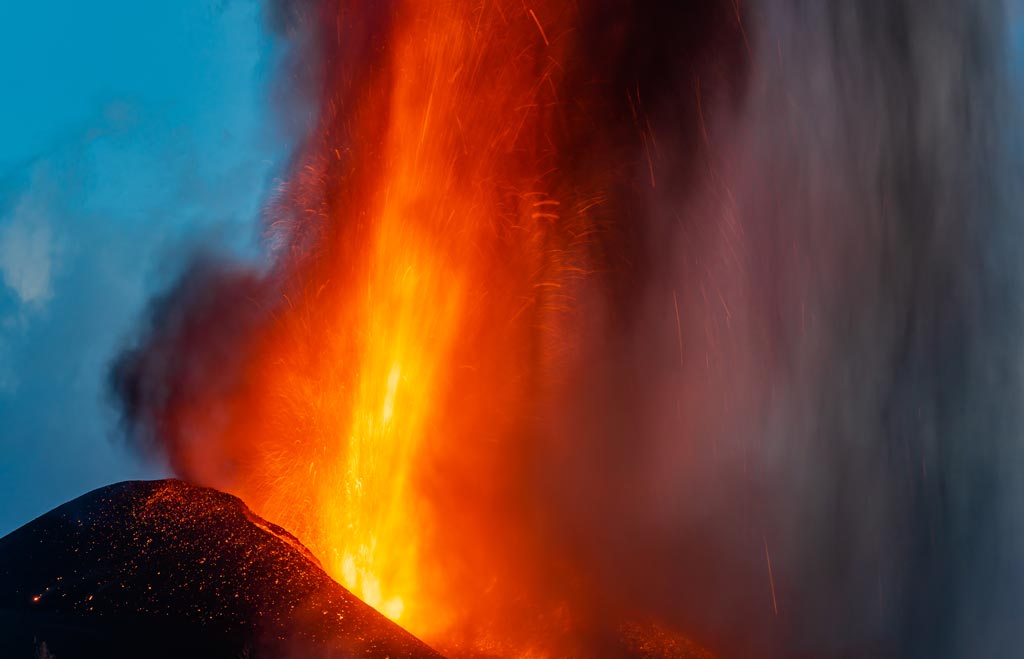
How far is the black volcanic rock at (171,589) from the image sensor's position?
7480 millimetres

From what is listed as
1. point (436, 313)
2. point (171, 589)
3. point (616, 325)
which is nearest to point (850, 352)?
point (616, 325)

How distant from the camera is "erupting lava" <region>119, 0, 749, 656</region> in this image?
12.4m

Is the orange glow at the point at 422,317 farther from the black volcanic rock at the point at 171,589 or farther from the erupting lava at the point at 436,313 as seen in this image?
the black volcanic rock at the point at 171,589

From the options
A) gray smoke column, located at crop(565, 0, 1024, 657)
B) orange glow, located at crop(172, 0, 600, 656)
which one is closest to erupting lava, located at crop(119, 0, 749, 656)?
orange glow, located at crop(172, 0, 600, 656)

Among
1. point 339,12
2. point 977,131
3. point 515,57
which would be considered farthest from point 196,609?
point 977,131

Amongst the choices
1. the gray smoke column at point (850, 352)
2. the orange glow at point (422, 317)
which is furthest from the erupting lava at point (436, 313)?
the gray smoke column at point (850, 352)

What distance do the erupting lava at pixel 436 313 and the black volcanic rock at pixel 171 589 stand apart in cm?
247

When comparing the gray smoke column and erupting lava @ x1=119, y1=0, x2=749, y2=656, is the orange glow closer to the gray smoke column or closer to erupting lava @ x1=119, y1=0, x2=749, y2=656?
erupting lava @ x1=119, y1=0, x2=749, y2=656

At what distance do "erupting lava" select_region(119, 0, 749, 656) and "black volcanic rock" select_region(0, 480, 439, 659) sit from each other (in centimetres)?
247

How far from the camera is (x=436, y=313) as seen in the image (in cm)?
1355

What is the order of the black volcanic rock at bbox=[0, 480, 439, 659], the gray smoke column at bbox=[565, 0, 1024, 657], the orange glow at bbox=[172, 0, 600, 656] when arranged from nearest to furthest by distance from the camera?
1. the black volcanic rock at bbox=[0, 480, 439, 659]
2. the orange glow at bbox=[172, 0, 600, 656]
3. the gray smoke column at bbox=[565, 0, 1024, 657]

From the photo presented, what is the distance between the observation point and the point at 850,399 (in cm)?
1512

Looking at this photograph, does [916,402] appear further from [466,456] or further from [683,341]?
[466,456]

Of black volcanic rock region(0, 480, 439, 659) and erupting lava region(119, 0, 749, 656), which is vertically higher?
erupting lava region(119, 0, 749, 656)
